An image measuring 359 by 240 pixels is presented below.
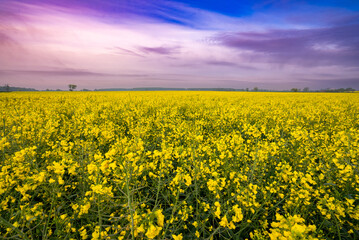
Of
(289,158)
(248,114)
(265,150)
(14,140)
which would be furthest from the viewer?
(248,114)

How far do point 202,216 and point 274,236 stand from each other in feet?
4.34

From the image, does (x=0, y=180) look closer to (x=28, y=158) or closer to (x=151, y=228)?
(x=28, y=158)

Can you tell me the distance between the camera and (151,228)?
130 centimetres

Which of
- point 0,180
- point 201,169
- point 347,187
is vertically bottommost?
point 347,187

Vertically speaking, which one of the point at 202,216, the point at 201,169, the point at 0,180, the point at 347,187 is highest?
the point at 0,180

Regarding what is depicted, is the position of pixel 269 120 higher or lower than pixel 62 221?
higher

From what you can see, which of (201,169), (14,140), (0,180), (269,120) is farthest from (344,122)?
(14,140)

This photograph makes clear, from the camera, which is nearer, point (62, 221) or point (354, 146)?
point (62, 221)

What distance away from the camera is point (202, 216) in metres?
2.48

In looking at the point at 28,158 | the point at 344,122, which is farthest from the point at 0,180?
the point at 344,122

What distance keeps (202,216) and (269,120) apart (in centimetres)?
698

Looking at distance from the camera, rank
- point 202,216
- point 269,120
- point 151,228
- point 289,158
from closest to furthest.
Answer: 1. point 151,228
2. point 202,216
3. point 289,158
4. point 269,120

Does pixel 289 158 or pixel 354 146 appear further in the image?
pixel 289 158

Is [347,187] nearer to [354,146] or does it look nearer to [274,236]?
[354,146]
